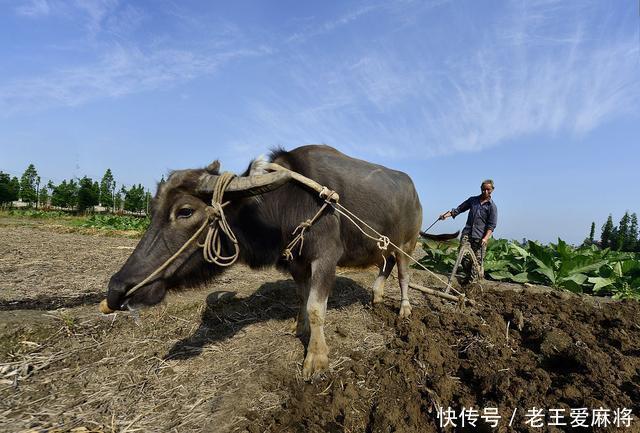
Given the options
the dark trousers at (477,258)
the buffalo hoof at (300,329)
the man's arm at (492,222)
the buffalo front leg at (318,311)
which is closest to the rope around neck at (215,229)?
the buffalo front leg at (318,311)

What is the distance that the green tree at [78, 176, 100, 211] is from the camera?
44969 mm

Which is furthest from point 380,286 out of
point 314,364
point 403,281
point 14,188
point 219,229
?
point 14,188

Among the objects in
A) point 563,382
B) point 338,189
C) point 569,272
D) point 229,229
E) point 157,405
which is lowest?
point 157,405

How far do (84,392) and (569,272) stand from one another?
25.9 feet

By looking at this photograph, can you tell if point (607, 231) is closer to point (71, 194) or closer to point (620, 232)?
point (620, 232)

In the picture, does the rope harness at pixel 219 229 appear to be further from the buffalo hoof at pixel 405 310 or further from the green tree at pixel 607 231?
the green tree at pixel 607 231

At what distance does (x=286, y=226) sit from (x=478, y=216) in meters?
4.29

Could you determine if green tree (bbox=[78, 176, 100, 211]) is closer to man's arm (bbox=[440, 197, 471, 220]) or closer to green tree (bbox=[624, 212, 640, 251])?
man's arm (bbox=[440, 197, 471, 220])

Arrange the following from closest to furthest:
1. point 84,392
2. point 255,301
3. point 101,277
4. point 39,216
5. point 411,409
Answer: point 411,409 < point 84,392 < point 255,301 < point 101,277 < point 39,216

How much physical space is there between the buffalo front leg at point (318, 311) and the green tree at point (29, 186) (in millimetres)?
56003

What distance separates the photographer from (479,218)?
6.17 meters

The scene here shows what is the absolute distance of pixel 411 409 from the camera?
2.48m

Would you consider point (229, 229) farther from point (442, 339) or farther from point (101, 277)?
point (101, 277)

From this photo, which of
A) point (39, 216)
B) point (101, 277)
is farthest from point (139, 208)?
point (101, 277)
